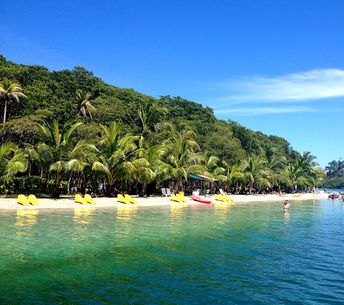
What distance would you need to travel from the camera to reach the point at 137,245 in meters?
14.3

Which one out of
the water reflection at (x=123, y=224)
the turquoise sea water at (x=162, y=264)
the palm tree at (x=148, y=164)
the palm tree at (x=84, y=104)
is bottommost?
the turquoise sea water at (x=162, y=264)

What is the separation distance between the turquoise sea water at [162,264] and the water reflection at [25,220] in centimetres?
5

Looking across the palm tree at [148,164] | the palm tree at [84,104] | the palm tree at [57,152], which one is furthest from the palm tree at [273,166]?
the palm tree at [57,152]

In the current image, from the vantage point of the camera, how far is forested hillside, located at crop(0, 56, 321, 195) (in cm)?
3177

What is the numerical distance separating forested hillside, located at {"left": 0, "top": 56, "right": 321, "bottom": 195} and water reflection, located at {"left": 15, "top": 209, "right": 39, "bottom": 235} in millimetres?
5318

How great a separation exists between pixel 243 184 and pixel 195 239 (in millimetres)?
47887

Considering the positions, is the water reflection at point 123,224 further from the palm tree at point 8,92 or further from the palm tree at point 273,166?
the palm tree at point 273,166

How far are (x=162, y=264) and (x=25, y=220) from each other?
10.6 meters

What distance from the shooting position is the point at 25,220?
19.3m

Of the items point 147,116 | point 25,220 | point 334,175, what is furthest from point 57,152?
point 334,175

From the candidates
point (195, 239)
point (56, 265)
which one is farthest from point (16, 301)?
point (195, 239)

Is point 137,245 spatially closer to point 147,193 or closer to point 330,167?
point 147,193

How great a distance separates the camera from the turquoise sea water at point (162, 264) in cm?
856

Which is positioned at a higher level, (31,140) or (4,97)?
(4,97)
